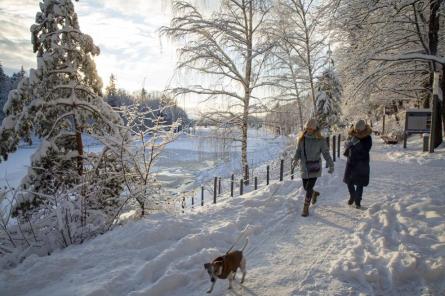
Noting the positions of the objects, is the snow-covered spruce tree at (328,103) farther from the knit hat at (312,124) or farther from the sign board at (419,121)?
the knit hat at (312,124)

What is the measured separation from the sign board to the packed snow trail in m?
9.09

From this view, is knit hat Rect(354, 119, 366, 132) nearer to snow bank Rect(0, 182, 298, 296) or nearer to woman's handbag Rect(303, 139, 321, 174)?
woman's handbag Rect(303, 139, 321, 174)

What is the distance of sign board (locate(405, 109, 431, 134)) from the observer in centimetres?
1472

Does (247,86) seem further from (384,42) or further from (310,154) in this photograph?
(310,154)

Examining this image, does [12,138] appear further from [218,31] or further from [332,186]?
[332,186]

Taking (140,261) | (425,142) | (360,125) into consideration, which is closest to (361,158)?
(360,125)

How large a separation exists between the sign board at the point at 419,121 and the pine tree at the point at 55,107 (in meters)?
13.3

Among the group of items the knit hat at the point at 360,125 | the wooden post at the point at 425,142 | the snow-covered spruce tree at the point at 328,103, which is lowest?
the wooden post at the point at 425,142

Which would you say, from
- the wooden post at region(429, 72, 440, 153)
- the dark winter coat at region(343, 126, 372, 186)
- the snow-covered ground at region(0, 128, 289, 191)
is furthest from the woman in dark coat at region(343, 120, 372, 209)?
the wooden post at region(429, 72, 440, 153)

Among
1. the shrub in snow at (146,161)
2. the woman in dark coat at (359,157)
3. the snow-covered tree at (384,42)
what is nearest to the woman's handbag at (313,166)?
the woman in dark coat at (359,157)

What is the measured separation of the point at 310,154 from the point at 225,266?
3517mm

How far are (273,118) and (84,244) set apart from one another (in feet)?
36.3

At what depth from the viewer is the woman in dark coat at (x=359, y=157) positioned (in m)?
6.46

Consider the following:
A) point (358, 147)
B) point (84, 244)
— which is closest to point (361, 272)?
point (358, 147)
